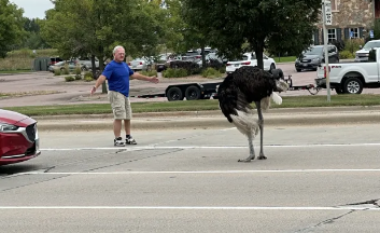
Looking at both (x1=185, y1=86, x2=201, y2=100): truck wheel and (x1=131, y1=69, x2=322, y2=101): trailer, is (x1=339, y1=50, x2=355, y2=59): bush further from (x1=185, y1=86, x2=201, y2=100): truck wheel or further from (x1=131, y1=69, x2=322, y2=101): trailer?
(x1=185, y1=86, x2=201, y2=100): truck wheel

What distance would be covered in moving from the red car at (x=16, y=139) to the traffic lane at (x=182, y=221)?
118 inches

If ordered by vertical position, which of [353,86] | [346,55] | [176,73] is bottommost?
[353,86]

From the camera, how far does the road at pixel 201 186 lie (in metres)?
7.36

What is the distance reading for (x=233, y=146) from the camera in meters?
13.3

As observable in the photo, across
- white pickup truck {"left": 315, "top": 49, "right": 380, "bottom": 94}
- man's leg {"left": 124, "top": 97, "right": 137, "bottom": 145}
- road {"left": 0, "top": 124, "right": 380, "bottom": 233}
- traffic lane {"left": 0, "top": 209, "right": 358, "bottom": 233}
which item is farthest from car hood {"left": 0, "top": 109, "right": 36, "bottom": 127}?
white pickup truck {"left": 315, "top": 49, "right": 380, "bottom": 94}

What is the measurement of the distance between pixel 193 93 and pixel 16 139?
44.6 ft

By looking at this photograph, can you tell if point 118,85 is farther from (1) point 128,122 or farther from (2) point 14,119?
(2) point 14,119

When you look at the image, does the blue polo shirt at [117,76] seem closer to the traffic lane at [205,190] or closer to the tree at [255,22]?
the traffic lane at [205,190]

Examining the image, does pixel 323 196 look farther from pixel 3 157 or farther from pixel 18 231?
pixel 3 157

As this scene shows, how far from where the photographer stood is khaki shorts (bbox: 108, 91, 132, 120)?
13.7 metres

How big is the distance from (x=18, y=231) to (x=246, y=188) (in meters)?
3.16

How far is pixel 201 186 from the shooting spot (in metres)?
9.38

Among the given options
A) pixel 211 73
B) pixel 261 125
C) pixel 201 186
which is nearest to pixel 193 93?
pixel 261 125

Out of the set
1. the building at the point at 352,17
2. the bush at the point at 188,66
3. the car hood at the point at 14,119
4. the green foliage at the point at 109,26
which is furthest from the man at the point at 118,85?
the building at the point at 352,17
